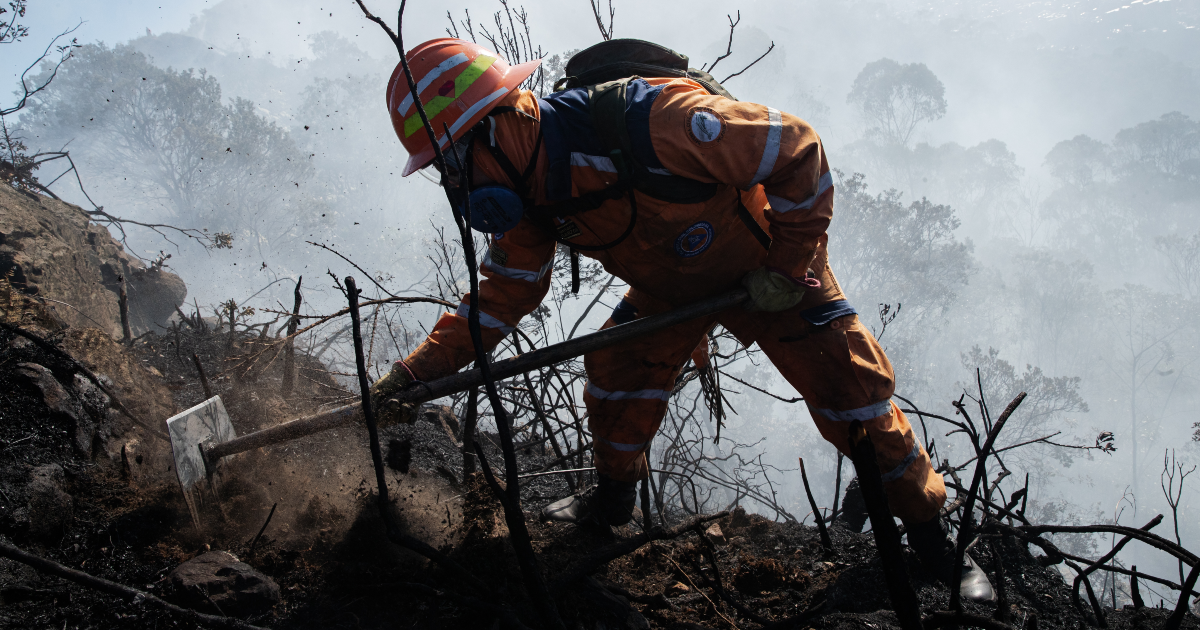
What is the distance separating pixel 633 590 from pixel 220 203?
51692 mm

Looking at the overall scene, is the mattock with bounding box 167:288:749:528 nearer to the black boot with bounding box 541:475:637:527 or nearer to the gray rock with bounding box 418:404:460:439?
the black boot with bounding box 541:475:637:527

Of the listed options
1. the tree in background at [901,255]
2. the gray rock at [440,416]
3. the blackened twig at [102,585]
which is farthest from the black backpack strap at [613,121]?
Answer: the tree in background at [901,255]

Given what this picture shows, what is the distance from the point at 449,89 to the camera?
1.87 meters

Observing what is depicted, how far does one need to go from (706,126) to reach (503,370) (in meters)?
1.00

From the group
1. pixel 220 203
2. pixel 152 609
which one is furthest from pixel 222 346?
pixel 220 203

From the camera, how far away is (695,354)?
259 centimetres

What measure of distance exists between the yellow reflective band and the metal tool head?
134cm

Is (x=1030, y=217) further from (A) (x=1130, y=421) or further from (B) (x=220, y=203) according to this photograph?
(B) (x=220, y=203)

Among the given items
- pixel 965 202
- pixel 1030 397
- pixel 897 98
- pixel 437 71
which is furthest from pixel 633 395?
pixel 965 202

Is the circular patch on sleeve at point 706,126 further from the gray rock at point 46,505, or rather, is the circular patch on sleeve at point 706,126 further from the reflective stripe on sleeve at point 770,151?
the gray rock at point 46,505

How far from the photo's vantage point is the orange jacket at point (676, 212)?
172 cm

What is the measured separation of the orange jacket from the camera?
1723mm

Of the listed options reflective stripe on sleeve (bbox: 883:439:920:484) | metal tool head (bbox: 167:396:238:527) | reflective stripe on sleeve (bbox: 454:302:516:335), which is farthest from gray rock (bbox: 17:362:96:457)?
reflective stripe on sleeve (bbox: 883:439:920:484)

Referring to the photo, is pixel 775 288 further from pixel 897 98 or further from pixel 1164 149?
pixel 1164 149
